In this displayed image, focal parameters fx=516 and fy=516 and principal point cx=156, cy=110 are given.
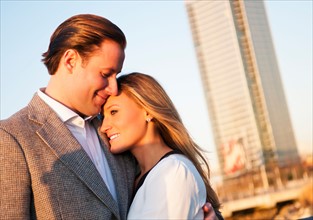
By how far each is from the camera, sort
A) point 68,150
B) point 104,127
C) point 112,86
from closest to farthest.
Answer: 1. point 68,150
2. point 112,86
3. point 104,127

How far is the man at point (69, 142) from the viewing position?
7.40ft

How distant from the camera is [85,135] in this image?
8.89 feet

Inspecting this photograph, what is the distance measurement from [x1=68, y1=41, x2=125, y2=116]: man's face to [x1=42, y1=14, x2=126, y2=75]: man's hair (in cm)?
4

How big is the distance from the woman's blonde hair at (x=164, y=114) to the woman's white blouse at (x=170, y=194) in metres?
0.30

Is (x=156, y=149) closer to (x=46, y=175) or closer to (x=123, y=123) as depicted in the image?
(x=123, y=123)

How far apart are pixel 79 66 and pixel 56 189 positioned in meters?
0.64

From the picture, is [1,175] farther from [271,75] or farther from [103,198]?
[271,75]

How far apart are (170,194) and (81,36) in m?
0.91

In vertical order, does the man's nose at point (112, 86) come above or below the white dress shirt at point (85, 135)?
above

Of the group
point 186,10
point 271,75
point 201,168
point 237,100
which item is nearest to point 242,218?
point 201,168

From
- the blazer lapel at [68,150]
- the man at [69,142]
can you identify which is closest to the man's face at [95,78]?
the man at [69,142]

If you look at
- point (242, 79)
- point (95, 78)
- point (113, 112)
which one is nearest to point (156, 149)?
point (113, 112)

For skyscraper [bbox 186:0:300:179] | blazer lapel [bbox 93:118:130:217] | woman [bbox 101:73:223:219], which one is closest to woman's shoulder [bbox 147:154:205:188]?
woman [bbox 101:73:223:219]

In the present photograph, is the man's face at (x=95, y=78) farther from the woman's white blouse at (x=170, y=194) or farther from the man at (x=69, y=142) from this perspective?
the woman's white blouse at (x=170, y=194)
